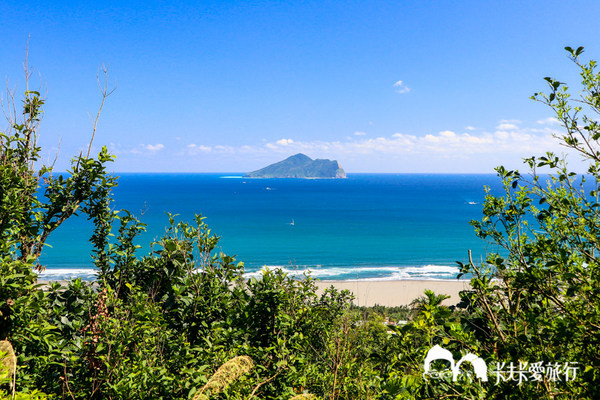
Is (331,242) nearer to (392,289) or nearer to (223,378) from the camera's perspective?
(392,289)

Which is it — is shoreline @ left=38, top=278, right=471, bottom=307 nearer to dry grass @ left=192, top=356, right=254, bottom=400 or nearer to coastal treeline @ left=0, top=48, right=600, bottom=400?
coastal treeline @ left=0, top=48, right=600, bottom=400

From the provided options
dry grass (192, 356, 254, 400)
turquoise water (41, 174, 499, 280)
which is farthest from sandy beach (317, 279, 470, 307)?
dry grass (192, 356, 254, 400)

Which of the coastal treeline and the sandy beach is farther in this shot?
the sandy beach

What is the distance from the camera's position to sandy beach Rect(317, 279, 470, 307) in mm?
36938

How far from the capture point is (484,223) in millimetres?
4160

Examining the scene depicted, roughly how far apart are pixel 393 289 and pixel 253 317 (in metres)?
39.0

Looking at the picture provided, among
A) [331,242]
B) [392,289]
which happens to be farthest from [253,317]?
[331,242]

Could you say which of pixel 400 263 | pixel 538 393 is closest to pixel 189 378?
pixel 538 393

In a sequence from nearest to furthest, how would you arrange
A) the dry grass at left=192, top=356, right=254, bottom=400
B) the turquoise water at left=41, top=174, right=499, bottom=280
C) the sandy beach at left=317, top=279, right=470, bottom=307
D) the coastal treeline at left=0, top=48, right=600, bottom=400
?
1. the coastal treeline at left=0, top=48, right=600, bottom=400
2. the dry grass at left=192, top=356, right=254, bottom=400
3. the sandy beach at left=317, top=279, right=470, bottom=307
4. the turquoise water at left=41, top=174, right=499, bottom=280

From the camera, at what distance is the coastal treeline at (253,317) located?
264cm

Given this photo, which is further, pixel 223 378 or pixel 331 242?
pixel 331 242

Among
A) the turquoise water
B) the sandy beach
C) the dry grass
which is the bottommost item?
the sandy beach

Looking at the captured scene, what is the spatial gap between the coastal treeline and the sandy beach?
3261 centimetres

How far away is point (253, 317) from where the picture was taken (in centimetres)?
446
